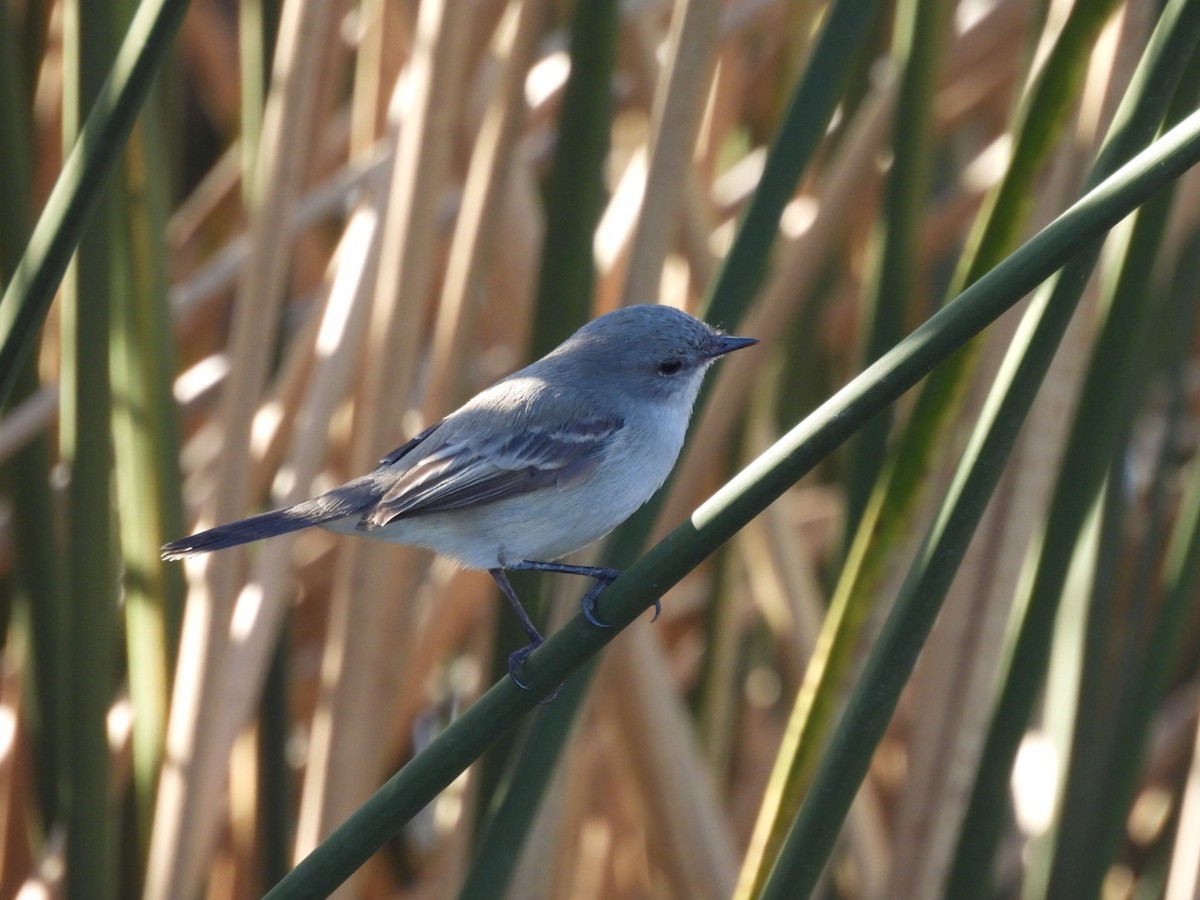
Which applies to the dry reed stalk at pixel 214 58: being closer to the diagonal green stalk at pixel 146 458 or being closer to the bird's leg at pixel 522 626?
the diagonal green stalk at pixel 146 458

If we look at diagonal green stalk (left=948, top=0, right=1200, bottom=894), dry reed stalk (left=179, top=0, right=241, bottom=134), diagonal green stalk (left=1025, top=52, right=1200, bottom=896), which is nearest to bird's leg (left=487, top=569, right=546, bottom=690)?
diagonal green stalk (left=948, top=0, right=1200, bottom=894)

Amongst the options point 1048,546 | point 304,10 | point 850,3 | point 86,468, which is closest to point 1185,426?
point 1048,546

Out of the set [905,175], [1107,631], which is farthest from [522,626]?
[1107,631]

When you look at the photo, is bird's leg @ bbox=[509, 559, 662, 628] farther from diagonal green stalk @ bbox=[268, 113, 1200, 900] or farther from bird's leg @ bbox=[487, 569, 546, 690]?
diagonal green stalk @ bbox=[268, 113, 1200, 900]

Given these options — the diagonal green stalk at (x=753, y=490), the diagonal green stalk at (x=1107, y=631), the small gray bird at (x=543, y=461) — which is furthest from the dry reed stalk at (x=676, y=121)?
the diagonal green stalk at (x=753, y=490)

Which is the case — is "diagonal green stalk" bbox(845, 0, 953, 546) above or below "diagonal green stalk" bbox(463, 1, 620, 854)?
below

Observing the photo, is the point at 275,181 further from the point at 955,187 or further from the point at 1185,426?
the point at 1185,426
